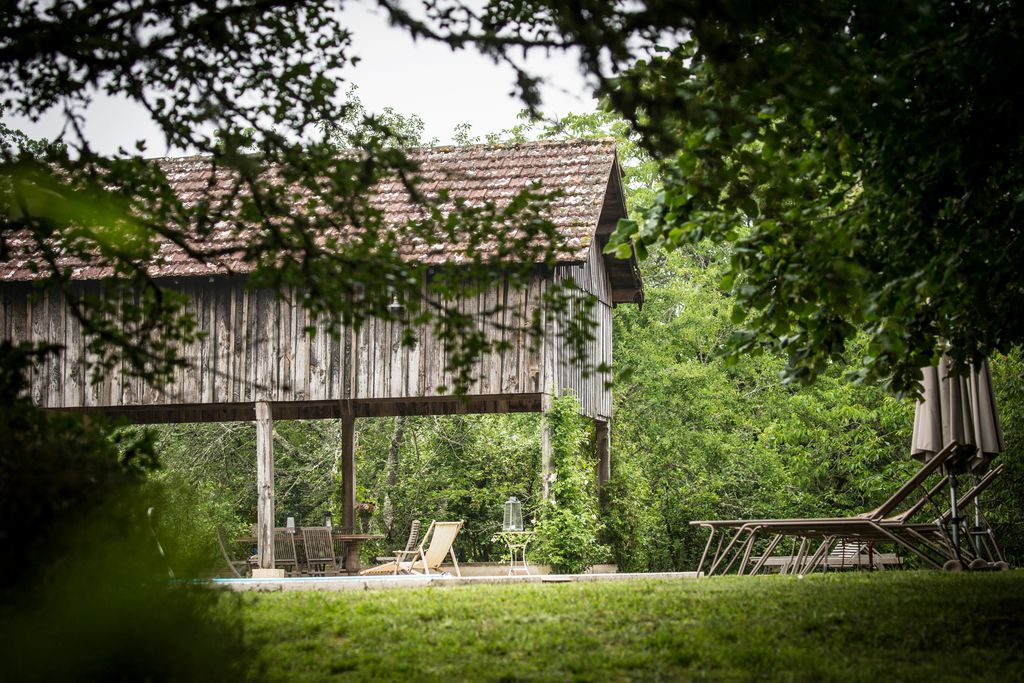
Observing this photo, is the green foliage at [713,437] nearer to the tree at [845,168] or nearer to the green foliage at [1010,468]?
the green foliage at [1010,468]

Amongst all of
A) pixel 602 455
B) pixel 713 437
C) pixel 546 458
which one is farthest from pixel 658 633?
pixel 713 437

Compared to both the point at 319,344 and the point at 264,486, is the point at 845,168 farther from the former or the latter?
the point at 264,486


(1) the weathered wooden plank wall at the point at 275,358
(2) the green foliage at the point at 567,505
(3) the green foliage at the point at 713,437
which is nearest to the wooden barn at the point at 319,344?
(1) the weathered wooden plank wall at the point at 275,358

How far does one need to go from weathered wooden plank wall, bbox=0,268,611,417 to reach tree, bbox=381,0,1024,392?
311 inches

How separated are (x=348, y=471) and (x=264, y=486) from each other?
9.71ft

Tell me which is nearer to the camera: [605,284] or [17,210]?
[17,210]

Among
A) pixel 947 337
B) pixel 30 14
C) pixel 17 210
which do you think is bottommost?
pixel 947 337

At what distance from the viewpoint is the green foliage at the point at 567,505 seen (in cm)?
1508

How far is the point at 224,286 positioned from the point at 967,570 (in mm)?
10856

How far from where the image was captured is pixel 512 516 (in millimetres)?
16609

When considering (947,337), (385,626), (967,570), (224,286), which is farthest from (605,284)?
(385,626)

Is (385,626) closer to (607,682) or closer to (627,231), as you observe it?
(607,682)

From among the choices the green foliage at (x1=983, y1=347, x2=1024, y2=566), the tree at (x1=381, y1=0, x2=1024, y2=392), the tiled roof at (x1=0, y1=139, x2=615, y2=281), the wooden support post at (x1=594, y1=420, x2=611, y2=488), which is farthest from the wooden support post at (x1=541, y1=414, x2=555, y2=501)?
the tree at (x1=381, y1=0, x2=1024, y2=392)

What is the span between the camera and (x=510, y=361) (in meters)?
15.5
